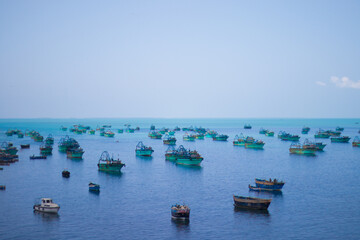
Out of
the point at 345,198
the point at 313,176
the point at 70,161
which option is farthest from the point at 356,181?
the point at 70,161

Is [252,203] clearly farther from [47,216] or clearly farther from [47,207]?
[47,207]

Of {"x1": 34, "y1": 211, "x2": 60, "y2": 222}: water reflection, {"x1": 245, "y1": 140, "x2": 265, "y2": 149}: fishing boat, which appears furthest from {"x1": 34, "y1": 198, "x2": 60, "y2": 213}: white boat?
{"x1": 245, "y1": 140, "x2": 265, "y2": 149}: fishing boat

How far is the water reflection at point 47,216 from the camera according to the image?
55.7 metres

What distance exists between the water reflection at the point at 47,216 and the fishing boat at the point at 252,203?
96.5 feet

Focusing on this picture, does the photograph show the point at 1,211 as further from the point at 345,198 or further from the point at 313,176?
the point at 313,176

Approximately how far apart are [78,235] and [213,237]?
59.7 feet

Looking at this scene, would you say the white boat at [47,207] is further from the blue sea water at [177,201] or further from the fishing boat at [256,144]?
the fishing boat at [256,144]

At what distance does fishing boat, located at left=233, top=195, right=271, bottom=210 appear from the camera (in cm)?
5984

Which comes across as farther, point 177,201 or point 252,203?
point 177,201

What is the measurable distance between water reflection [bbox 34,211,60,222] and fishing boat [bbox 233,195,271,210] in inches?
1158

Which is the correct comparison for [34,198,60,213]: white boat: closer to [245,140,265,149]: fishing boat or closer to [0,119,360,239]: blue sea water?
[0,119,360,239]: blue sea water

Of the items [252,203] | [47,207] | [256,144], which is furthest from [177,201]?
[256,144]

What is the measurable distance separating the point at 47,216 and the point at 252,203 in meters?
33.1

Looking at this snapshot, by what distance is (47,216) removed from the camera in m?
57.1
